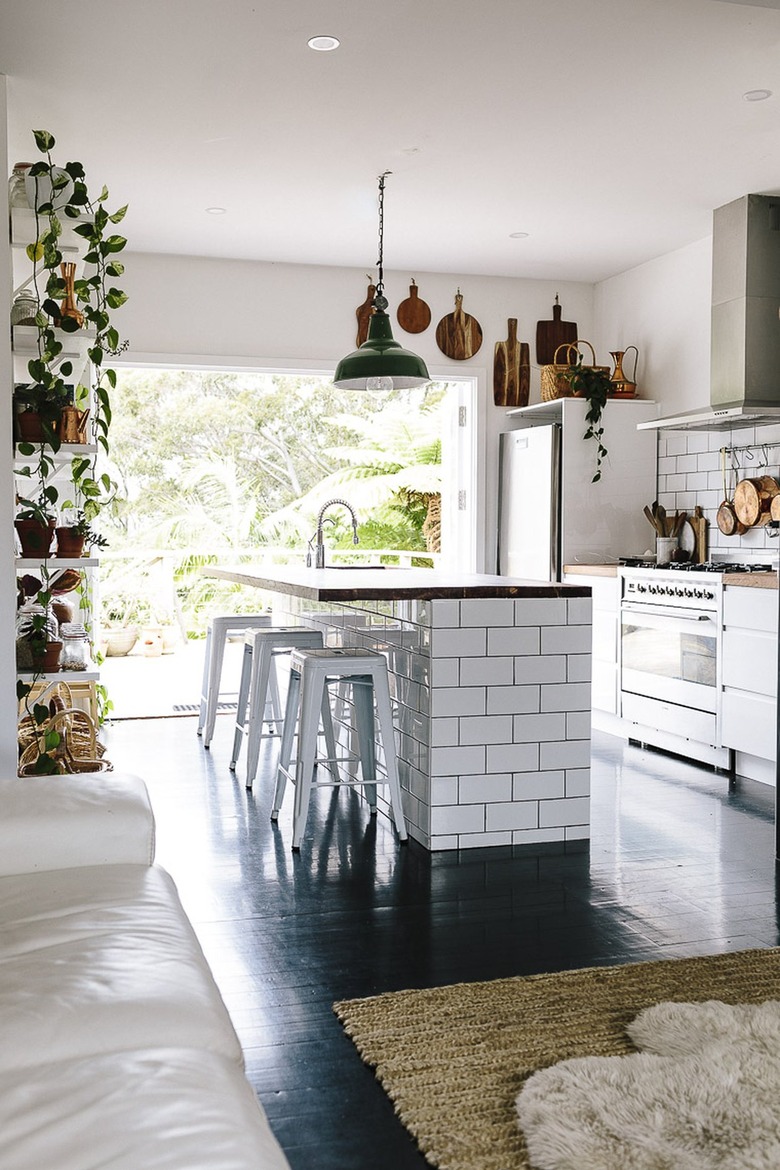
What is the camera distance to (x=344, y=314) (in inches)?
261

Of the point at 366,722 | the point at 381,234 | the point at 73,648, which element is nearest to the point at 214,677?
the point at 73,648

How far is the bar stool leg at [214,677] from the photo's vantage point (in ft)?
17.5

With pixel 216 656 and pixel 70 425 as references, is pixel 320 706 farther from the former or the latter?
pixel 216 656

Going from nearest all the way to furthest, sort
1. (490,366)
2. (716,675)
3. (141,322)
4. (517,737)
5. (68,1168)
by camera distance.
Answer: (68,1168)
(517,737)
(716,675)
(141,322)
(490,366)

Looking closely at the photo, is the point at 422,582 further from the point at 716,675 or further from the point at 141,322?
the point at 141,322

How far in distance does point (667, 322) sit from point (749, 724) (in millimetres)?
2720

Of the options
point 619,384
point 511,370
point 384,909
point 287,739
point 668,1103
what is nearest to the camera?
point 668,1103

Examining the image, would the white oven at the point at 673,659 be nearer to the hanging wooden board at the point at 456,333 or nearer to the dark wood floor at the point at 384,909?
the dark wood floor at the point at 384,909

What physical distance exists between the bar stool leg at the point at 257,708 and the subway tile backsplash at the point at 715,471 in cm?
252

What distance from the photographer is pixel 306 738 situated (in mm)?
3609

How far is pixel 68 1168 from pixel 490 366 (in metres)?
6.22

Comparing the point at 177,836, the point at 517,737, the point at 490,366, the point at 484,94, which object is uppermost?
the point at 484,94

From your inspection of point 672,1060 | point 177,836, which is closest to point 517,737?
point 177,836

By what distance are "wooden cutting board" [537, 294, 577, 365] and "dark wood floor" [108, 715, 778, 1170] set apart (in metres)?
3.30
